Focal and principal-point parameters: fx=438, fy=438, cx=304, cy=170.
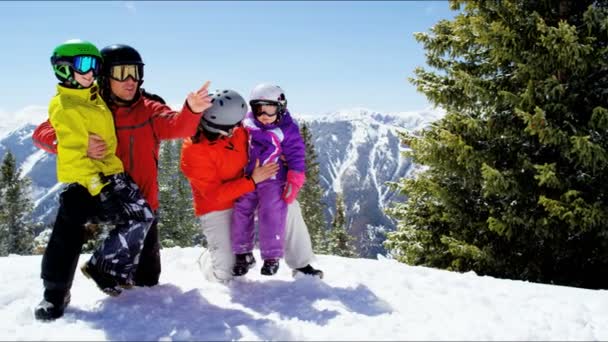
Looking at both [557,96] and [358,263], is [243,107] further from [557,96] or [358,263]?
[557,96]

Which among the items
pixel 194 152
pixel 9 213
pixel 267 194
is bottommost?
pixel 9 213

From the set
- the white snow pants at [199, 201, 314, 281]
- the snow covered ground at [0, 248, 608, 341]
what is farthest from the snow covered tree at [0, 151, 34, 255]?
the white snow pants at [199, 201, 314, 281]

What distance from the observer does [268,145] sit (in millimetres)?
5281

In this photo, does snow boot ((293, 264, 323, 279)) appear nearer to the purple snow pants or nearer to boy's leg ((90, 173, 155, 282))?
the purple snow pants

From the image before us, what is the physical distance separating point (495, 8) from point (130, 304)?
27.9 ft

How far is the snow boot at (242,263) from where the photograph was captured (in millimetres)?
5367

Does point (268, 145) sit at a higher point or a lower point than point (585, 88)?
lower

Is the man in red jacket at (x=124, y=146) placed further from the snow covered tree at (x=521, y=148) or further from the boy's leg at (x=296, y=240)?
the snow covered tree at (x=521, y=148)

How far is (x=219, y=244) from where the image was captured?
17.6 feet

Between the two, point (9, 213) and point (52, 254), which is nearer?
point (52, 254)

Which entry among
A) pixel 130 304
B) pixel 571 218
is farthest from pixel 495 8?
pixel 130 304

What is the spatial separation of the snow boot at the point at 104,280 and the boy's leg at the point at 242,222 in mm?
1382

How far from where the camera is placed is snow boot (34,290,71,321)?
3982mm

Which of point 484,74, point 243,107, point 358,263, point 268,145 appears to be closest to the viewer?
point 243,107
